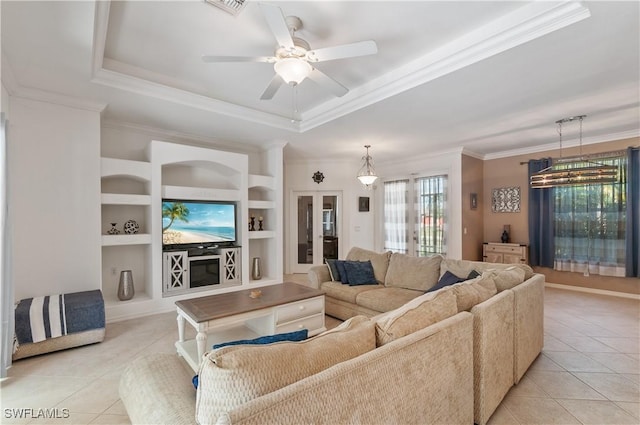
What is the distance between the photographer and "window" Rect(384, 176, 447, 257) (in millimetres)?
6285

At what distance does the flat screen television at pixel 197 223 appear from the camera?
4609 millimetres

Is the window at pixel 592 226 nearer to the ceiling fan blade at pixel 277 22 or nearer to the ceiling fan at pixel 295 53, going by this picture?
the ceiling fan at pixel 295 53

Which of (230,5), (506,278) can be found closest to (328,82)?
(230,5)

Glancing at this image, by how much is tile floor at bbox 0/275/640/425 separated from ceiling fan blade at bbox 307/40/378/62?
2.67 meters

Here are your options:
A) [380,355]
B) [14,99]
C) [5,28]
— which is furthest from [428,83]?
[14,99]

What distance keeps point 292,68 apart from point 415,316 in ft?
6.39

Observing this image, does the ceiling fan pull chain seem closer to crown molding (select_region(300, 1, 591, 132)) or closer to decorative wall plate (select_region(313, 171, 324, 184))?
crown molding (select_region(300, 1, 591, 132))

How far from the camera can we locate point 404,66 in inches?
122

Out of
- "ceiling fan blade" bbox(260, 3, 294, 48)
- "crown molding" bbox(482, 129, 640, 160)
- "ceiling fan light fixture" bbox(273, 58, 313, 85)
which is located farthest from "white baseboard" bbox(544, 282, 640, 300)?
"ceiling fan blade" bbox(260, 3, 294, 48)

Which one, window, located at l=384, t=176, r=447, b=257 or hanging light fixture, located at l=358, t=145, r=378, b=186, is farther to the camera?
window, located at l=384, t=176, r=447, b=257

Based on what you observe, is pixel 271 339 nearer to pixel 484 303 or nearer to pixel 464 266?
pixel 484 303

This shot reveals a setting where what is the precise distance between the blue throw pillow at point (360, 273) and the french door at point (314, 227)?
9.72ft

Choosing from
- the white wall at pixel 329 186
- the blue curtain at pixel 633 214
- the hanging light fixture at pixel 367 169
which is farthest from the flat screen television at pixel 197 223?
the blue curtain at pixel 633 214

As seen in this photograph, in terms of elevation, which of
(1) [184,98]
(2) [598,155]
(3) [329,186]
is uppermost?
(1) [184,98]
